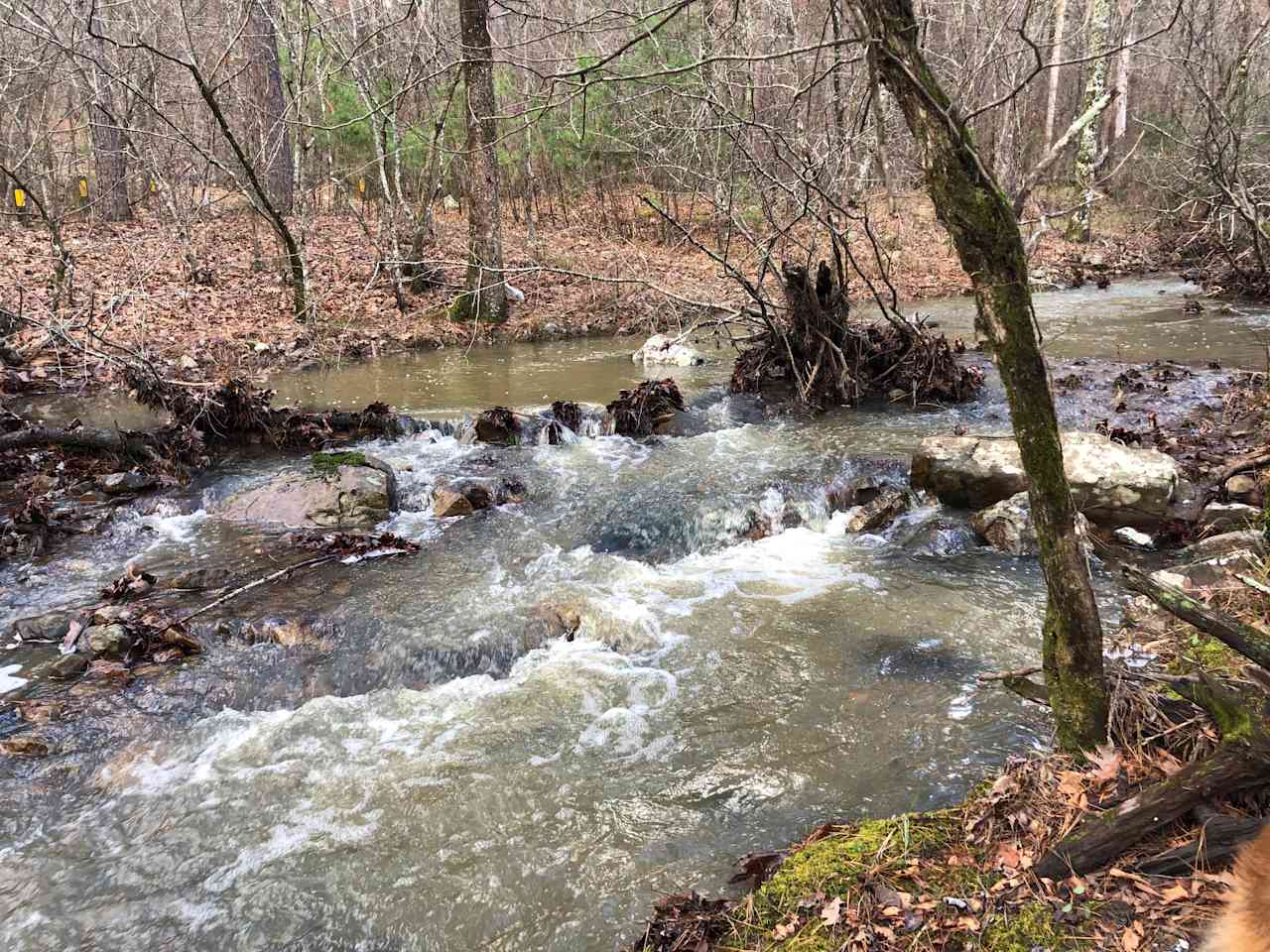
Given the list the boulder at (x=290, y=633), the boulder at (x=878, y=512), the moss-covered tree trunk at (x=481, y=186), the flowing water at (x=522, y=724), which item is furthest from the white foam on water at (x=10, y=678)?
the moss-covered tree trunk at (x=481, y=186)

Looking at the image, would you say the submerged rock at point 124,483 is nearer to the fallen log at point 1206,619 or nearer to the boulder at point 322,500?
the boulder at point 322,500

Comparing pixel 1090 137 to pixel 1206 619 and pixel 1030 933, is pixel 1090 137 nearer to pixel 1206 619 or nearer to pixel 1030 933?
pixel 1206 619

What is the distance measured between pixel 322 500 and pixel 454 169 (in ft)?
42.5

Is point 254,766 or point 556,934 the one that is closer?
point 556,934

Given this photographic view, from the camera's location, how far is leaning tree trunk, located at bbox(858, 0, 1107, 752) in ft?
7.50

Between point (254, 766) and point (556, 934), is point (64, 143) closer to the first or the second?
point (254, 766)

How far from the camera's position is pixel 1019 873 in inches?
95.0

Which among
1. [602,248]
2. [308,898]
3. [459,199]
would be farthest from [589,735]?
[459,199]

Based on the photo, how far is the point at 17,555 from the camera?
263 inches

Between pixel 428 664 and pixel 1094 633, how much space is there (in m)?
4.01

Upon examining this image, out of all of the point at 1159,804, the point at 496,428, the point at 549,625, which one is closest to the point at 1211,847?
the point at 1159,804

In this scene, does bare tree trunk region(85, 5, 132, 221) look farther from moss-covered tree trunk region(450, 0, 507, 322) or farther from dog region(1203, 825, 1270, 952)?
dog region(1203, 825, 1270, 952)

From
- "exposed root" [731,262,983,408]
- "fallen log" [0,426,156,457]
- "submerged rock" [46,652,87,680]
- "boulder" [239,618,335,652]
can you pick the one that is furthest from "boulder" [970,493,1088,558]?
"fallen log" [0,426,156,457]

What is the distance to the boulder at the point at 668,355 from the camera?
12992mm
